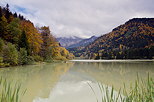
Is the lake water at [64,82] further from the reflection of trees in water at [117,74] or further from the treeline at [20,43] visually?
the treeline at [20,43]

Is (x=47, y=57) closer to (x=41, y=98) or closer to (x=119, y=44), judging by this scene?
(x=41, y=98)

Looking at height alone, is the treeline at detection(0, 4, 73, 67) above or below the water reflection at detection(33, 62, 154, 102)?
above

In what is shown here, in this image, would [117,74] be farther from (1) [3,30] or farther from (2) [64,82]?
(1) [3,30]

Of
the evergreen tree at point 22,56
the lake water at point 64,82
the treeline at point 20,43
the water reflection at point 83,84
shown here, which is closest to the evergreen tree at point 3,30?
the treeline at point 20,43

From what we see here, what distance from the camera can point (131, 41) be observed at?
3930 inches

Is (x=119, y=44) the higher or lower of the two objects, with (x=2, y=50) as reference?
higher

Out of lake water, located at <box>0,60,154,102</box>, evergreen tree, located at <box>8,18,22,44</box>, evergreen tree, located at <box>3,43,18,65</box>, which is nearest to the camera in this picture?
lake water, located at <box>0,60,154,102</box>

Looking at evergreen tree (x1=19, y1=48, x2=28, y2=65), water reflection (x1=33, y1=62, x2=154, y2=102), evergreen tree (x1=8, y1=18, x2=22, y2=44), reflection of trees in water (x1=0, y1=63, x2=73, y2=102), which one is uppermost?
evergreen tree (x1=8, y1=18, x2=22, y2=44)

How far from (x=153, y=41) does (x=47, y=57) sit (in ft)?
282

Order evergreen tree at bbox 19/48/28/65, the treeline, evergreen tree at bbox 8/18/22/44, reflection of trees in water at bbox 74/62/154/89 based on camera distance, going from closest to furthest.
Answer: reflection of trees in water at bbox 74/62/154/89 < the treeline < evergreen tree at bbox 19/48/28/65 < evergreen tree at bbox 8/18/22/44

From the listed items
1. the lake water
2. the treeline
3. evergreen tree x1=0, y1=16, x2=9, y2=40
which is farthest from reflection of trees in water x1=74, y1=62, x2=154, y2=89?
evergreen tree x1=0, y1=16, x2=9, y2=40

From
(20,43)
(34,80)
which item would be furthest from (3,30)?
(34,80)

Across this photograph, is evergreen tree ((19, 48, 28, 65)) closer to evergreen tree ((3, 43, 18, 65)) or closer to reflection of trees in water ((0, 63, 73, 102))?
evergreen tree ((3, 43, 18, 65))

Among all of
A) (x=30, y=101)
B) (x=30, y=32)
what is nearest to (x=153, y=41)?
(x=30, y=32)
